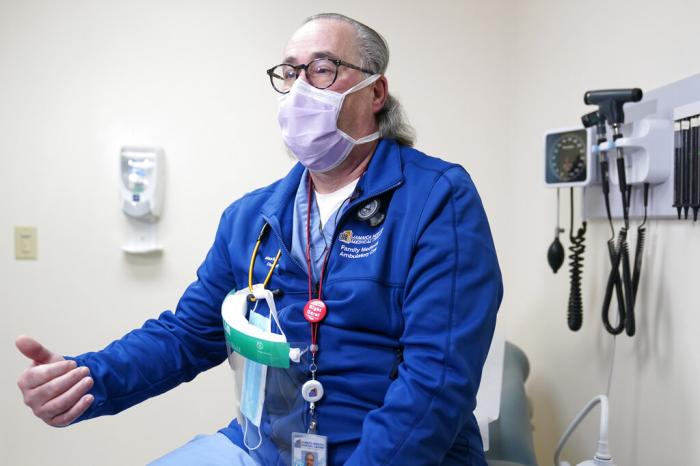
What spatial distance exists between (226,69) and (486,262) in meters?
1.29

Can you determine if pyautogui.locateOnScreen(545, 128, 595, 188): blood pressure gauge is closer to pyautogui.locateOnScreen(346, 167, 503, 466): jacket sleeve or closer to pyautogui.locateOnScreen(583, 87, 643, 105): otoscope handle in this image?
pyautogui.locateOnScreen(583, 87, 643, 105): otoscope handle

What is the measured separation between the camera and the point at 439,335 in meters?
0.96

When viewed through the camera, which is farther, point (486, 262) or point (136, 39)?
point (136, 39)

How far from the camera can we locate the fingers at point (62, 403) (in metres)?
1.00

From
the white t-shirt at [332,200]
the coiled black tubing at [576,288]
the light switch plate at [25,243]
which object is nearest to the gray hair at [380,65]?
the white t-shirt at [332,200]

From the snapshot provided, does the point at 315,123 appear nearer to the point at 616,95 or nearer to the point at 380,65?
the point at 380,65

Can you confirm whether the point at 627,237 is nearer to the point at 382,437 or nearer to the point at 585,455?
the point at 585,455

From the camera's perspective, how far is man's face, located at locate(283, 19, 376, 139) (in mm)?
1176

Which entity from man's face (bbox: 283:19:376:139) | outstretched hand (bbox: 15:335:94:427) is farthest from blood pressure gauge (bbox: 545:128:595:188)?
outstretched hand (bbox: 15:335:94:427)

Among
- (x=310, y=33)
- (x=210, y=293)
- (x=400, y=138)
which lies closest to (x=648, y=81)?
(x=400, y=138)

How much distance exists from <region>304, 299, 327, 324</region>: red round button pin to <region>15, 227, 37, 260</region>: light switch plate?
1.27m

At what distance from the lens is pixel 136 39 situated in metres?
1.90

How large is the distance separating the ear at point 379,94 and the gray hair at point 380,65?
0.04 ft

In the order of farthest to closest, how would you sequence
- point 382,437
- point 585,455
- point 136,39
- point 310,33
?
point 136,39
point 585,455
point 310,33
point 382,437
